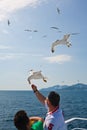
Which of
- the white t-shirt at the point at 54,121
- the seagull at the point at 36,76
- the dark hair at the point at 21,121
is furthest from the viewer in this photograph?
the white t-shirt at the point at 54,121

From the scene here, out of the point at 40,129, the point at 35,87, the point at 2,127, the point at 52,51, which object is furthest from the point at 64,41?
the point at 2,127

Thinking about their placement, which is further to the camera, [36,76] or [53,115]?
[53,115]

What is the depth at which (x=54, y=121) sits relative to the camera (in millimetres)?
4668

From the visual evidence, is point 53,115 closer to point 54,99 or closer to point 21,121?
point 54,99

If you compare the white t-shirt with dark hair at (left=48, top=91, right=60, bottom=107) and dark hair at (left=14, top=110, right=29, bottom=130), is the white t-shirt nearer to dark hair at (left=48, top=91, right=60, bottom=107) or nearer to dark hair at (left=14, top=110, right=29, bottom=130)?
dark hair at (left=48, top=91, right=60, bottom=107)

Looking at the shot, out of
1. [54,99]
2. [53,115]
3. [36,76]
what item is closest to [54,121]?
[53,115]

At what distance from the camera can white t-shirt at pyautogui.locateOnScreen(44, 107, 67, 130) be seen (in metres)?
4.62

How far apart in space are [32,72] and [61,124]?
2.86ft

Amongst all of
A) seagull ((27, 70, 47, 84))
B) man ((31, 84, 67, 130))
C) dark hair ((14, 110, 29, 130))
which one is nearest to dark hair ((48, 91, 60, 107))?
man ((31, 84, 67, 130))

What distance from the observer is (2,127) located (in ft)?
170

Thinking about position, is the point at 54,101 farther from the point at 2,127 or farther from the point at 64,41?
the point at 2,127

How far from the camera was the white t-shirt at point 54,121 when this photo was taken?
4.62 m

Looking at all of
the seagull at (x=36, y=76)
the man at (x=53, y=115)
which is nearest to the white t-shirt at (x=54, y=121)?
the man at (x=53, y=115)

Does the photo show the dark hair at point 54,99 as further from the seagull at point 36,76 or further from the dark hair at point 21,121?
the dark hair at point 21,121
